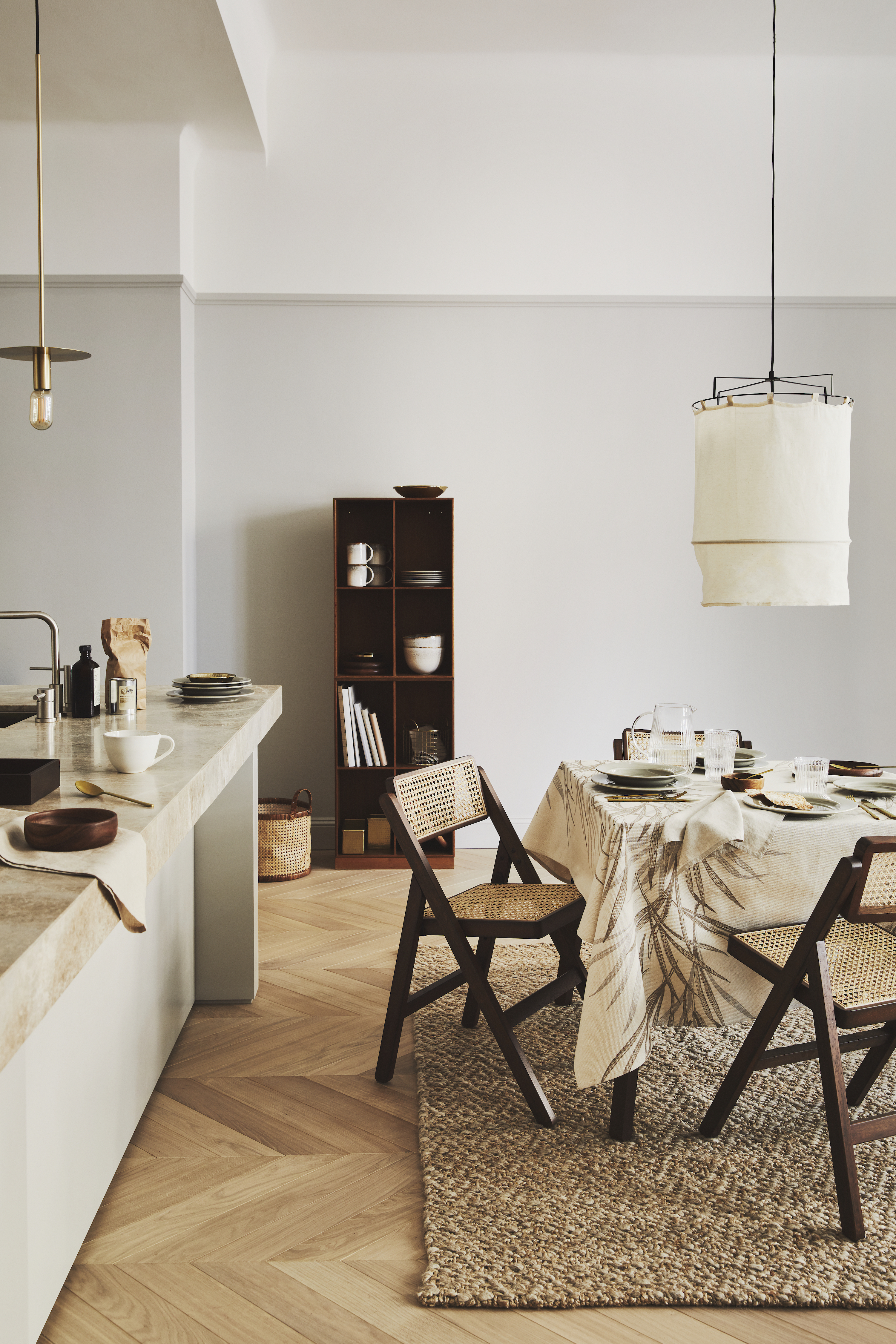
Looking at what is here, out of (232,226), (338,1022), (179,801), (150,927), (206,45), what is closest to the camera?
(179,801)

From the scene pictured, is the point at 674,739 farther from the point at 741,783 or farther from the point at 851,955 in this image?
the point at 851,955

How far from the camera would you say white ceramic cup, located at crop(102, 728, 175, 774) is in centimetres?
193

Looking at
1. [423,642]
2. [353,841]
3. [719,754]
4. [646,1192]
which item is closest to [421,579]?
[423,642]

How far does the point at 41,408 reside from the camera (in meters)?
2.71

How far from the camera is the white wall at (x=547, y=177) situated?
4.99 m

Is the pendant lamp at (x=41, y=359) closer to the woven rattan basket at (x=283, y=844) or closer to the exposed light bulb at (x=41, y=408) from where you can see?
the exposed light bulb at (x=41, y=408)

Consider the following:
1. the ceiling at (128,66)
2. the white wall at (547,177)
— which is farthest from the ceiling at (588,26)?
the ceiling at (128,66)

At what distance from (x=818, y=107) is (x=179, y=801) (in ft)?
17.1

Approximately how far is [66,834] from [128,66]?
4.02 m

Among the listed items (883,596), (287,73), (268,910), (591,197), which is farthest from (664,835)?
(287,73)

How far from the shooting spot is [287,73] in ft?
16.3

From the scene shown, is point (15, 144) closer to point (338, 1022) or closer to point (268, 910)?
point (268, 910)

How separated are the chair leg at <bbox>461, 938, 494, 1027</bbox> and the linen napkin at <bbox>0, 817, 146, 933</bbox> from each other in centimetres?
151

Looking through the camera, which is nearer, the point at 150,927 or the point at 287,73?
the point at 150,927
